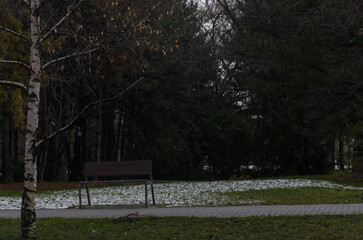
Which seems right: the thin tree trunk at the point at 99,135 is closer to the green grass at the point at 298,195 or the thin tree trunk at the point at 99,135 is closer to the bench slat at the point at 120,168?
the green grass at the point at 298,195

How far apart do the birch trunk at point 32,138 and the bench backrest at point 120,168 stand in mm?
5581

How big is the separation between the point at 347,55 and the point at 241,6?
34.0 ft

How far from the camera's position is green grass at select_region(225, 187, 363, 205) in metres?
13.2

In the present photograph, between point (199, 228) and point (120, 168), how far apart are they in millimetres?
5460

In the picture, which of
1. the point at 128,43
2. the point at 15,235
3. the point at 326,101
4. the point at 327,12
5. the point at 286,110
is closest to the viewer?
the point at 15,235

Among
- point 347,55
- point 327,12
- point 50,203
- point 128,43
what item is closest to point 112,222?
point 128,43

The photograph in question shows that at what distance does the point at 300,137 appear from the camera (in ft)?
78.9

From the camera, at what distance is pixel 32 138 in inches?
309

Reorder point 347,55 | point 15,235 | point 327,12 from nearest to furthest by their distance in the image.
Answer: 1. point 15,235
2. point 327,12
3. point 347,55

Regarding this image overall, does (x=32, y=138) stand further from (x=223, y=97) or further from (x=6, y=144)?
(x=223, y=97)

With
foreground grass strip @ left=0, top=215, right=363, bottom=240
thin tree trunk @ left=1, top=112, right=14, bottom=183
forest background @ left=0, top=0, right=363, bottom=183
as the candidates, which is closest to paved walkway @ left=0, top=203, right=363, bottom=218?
foreground grass strip @ left=0, top=215, right=363, bottom=240

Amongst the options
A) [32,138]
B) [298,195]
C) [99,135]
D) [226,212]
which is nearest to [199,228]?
[226,212]

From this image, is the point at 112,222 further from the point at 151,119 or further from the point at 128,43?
the point at 151,119

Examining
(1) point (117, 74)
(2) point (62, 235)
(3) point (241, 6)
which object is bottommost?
(2) point (62, 235)
